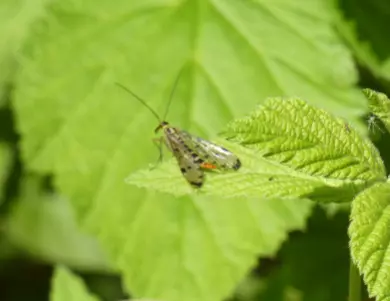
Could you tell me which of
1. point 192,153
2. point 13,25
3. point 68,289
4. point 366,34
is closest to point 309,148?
point 192,153

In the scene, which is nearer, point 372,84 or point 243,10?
point 243,10

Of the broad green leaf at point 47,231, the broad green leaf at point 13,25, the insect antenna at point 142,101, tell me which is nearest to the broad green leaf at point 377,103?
the insect antenna at point 142,101

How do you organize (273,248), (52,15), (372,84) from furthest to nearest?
1. (372,84)
2. (52,15)
3. (273,248)

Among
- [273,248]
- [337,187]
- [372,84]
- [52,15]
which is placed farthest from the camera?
[372,84]

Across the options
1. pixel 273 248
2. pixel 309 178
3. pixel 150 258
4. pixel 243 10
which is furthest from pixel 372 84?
pixel 309 178

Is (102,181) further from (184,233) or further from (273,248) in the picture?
(273,248)

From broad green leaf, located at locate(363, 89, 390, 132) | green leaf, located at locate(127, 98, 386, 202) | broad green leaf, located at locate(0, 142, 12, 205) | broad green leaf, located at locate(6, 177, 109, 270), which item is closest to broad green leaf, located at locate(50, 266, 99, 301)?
green leaf, located at locate(127, 98, 386, 202)

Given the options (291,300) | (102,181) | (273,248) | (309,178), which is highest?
(309,178)

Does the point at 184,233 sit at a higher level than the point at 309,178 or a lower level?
lower
